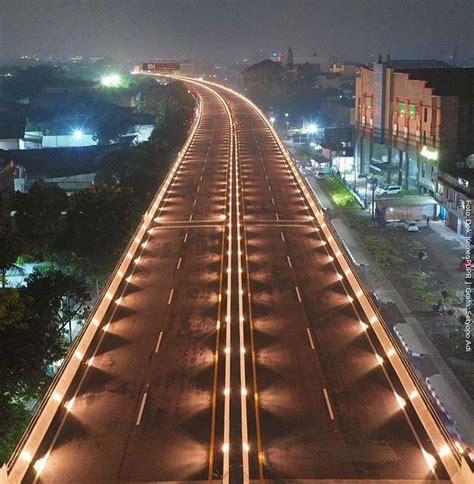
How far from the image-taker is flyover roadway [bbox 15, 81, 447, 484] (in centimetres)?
1252

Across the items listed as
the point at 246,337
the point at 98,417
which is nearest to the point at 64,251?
the point at 246,337

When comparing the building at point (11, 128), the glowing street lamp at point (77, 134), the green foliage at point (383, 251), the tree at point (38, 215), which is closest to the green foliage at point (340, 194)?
the green foliage at point (383, 251)

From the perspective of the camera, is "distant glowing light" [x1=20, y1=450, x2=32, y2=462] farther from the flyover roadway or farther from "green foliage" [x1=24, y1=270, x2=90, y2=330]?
"green foliage" [x1=24, y1=270, x2=90, y2=330]

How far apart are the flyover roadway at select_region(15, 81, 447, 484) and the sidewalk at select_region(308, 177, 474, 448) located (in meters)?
3.22

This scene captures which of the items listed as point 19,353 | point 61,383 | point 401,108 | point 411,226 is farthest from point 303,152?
point 61,383

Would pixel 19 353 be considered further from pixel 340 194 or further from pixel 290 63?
pixel 290 63

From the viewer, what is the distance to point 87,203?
30.7m

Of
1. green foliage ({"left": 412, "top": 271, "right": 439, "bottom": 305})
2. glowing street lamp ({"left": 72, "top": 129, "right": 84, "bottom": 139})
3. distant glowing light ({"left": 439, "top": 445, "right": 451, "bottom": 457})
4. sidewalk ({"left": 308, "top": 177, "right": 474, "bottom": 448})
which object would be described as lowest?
sidewalk ({"left": 308, "top": 177, "right": 474, "bottom": 448})

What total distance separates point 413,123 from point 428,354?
29.8m

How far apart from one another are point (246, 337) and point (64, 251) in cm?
1355

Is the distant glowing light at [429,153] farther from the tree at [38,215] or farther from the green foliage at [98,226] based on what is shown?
the tree at [38,215]

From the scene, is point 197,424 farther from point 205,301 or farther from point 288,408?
point 205,301

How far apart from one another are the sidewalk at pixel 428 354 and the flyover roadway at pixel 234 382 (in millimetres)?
3219

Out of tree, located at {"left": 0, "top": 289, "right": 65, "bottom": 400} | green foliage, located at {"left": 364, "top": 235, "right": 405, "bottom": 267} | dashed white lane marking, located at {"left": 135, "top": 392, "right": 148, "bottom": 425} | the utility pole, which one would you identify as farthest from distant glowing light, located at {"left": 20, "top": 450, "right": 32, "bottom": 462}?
the utility pole
